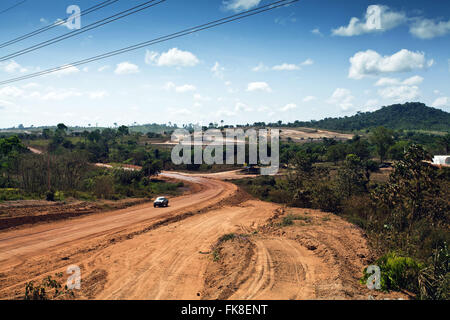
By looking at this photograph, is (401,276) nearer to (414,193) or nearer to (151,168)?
(414,193)

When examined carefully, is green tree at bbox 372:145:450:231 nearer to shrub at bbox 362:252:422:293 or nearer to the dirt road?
the dirt road

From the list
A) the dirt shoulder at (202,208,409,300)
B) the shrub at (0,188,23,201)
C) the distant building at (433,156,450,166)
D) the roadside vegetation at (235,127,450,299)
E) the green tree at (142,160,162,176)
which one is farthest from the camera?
the green tree at (142,160,162,176)

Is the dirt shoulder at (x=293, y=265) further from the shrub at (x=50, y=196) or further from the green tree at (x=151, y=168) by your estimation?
the green tree at (x=151, y=168)

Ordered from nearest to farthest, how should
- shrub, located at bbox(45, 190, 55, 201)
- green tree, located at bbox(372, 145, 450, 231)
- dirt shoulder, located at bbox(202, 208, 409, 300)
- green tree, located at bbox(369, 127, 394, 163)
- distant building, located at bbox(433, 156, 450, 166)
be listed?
dirt shoulder, located at bbox(202, 208, 409, 300) → green tree, located at bbox(372, 145, 450, 231) → shrub, located at bbox(45, 190, 55, 201) → distant building, located at bbox(433, 156, 450, 166) → green tree, located at bbox(369, 127, 394, 163)

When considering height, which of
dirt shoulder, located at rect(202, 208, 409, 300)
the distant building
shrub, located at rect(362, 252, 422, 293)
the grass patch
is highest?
the distant building

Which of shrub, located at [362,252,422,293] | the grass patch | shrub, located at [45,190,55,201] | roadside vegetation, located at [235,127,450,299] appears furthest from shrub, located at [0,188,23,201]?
shrub, located at [362,252,422,293]

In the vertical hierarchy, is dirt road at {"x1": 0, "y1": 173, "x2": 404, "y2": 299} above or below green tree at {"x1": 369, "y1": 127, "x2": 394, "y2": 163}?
below

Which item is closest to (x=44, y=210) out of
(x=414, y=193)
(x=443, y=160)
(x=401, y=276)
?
(x=401, y=276)

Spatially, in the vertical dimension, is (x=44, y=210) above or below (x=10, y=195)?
below

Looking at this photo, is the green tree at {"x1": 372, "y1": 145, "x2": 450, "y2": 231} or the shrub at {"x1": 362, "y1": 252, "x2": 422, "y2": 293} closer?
the shrub at {"x1": 362, "y1": 252, "x2": 422, "y2": 293}

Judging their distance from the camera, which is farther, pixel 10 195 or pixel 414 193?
pixel 10 195
